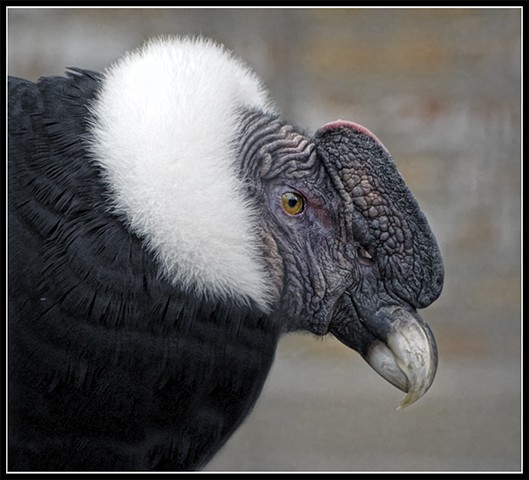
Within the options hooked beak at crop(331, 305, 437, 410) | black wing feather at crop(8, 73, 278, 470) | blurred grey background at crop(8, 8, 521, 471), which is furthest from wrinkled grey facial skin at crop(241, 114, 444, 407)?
blurred grey background at crop(8, 8, 521, 471)

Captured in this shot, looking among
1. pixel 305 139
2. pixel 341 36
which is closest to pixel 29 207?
pixel 305 139

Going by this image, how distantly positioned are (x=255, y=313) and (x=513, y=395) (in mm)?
2105

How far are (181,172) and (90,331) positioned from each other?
0.28m

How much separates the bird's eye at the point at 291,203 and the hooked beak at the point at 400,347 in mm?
210

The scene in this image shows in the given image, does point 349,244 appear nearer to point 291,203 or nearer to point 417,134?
point 291,203

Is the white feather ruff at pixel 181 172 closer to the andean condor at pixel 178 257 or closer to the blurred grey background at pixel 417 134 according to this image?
the andean condor at pixel 178 257

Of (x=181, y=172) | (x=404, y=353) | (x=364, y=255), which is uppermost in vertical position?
(x=181, y=172)

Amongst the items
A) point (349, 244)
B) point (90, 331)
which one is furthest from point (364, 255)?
point (90, 331)

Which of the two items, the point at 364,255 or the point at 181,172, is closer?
the point at 181,172

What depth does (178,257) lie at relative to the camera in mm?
1578

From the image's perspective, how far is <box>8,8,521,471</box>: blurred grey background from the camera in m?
3.40

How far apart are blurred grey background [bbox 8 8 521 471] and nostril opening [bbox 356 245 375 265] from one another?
1.64 metres

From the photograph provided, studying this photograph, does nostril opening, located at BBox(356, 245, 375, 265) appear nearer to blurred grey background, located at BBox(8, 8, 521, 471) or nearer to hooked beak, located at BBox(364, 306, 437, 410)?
hooked beak, located at BBox(364, 306, 437, 410)

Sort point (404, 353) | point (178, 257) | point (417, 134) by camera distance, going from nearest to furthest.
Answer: point (178, 257) < point (404, 353) < point (417, 134)
